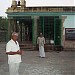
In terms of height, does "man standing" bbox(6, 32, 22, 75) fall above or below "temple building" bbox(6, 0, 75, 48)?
below

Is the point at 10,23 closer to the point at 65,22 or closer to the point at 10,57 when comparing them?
the point at 65,22

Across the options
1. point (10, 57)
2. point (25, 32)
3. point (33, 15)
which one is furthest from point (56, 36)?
point (10, 57)

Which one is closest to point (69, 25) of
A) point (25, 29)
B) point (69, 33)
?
point (69, 33)

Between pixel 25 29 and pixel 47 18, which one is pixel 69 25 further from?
pixel 25 29

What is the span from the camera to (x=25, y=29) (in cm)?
3519

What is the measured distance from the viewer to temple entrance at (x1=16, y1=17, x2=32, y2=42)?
3133cm

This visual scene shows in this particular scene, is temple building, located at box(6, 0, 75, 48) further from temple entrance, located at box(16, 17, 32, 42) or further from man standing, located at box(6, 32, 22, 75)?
man standing, located at box(6, 32, 22, 75)

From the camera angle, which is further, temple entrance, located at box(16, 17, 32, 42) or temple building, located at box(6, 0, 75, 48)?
temple entrance, located at box(16, 17, 32, 42)

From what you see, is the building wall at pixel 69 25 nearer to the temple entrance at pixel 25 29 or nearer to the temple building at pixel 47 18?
the temple building at pixel 47 18

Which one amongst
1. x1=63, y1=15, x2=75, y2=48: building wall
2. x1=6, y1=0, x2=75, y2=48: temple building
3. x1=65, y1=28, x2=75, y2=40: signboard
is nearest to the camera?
x1=63, y1=15, x2=75, y2=48: building wall

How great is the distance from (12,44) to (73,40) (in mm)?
19997

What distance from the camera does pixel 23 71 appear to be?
532 inches

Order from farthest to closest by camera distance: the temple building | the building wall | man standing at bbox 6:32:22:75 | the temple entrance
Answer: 1. the temple entrance
2. the temple building
3. the building wall
4. man standing at bbox 6:32:22:75

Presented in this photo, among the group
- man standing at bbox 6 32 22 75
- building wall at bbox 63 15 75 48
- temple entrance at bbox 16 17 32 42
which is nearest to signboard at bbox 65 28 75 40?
building wall at bbox 63 15 75 48
